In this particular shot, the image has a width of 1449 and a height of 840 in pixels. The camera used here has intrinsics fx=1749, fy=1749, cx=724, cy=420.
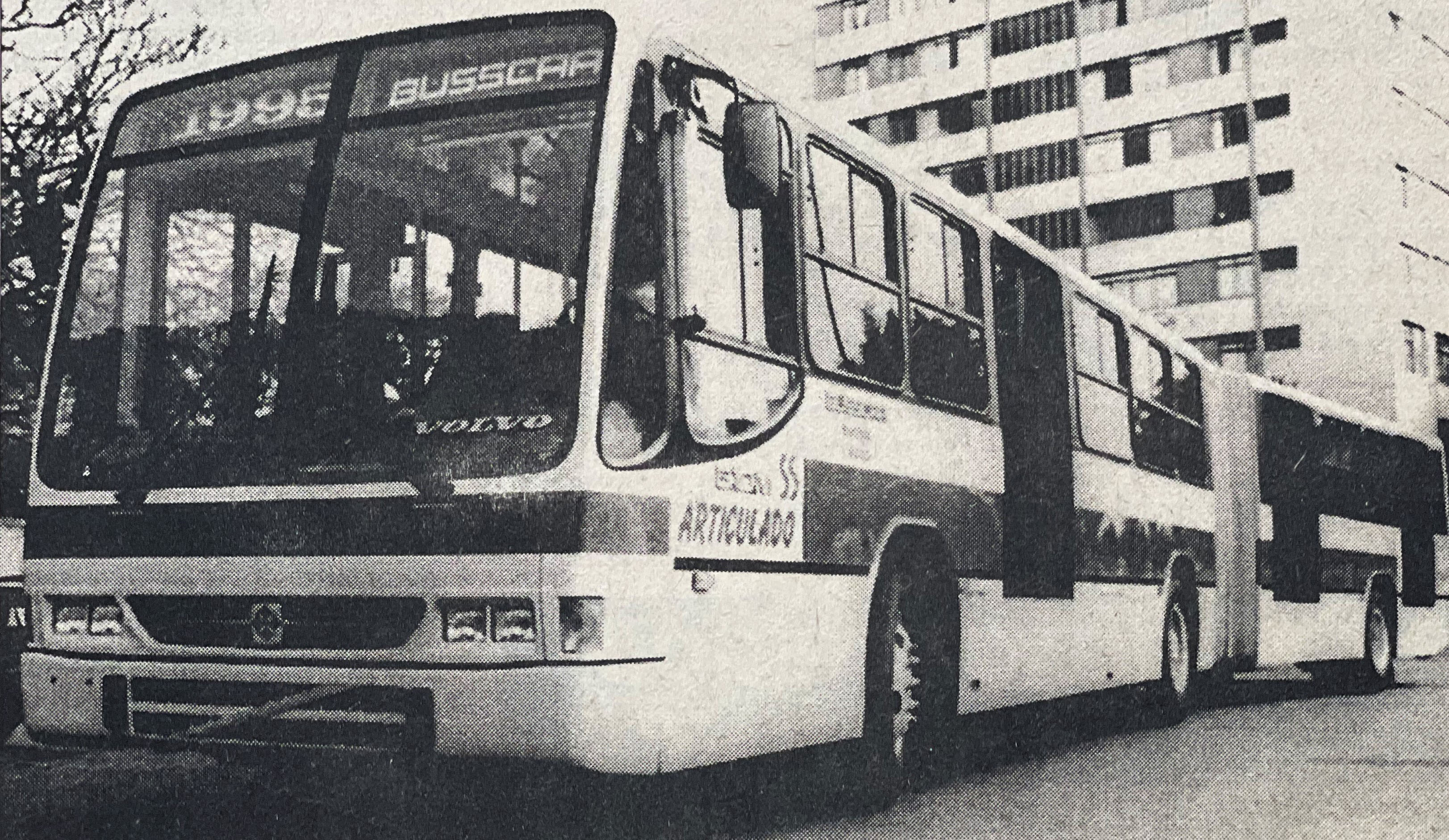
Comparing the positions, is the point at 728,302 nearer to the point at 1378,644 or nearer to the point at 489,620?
the point at 489,620

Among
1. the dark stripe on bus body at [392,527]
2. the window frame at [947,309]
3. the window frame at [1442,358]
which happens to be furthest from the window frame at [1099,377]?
the window frame at [1442,358]

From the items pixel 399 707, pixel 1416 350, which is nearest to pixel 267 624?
pixel 399 707

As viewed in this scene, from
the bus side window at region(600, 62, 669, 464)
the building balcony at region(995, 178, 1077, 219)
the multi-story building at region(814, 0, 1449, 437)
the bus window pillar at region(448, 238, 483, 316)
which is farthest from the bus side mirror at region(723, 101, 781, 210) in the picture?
the building balcony at region(995, 178, 1077, 219)

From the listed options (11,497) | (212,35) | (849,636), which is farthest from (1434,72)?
(849,636)

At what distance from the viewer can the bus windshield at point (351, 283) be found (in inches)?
221

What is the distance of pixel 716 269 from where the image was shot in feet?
20.0

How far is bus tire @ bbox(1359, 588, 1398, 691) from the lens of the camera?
15.5 m

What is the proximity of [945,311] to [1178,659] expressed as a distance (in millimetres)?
4945

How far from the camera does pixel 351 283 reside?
19.1 feet

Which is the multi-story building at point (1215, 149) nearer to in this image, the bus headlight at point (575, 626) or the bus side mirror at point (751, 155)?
the bus side mirror at point (751, 155)

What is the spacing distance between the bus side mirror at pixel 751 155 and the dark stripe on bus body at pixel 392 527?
41.7 inches

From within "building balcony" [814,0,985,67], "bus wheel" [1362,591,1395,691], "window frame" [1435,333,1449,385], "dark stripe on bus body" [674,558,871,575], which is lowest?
"bus wheel" [1362,591,1395,691]

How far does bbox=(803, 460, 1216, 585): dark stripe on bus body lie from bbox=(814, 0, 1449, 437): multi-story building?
31.9m

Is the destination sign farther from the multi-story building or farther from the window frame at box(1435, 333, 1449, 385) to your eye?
the window frame at box(1435, 333, 1449, 385)
